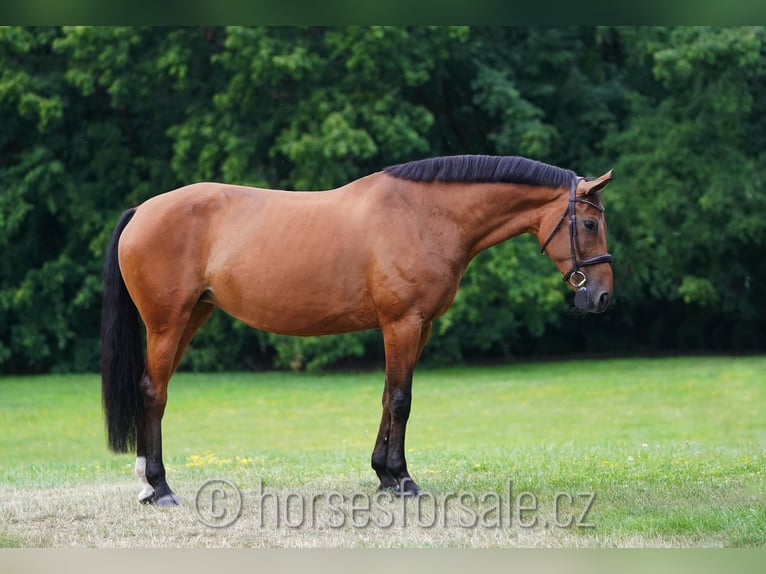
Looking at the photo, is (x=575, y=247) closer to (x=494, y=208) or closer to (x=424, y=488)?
(x=494, y=208)

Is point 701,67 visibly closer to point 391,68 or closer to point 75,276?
point 391,68

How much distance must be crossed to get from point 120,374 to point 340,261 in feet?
5.74

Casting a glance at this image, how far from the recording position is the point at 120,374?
6801mm

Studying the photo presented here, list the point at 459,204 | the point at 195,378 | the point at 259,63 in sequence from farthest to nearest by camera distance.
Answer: the point at 195,378 < the point at 259,63 < the point at 459,204

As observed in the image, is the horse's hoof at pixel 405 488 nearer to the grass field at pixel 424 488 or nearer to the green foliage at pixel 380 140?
the grass field at pixel 424 488

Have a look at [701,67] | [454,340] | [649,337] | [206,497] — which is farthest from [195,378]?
[206,497]

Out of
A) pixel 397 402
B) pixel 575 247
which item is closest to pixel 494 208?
pixel 575 247

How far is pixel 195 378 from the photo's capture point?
20625mm

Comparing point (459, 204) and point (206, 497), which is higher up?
point (459, 204)

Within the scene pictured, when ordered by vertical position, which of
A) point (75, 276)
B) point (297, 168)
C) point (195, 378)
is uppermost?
point (297, 168)

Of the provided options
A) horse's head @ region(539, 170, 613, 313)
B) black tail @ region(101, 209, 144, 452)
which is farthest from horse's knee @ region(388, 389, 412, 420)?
black tail @ region(101, 209, 144, 452)

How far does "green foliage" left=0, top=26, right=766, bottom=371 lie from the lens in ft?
65.7

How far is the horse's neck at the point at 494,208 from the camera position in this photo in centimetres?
670

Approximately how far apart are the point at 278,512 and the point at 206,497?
2.55 ft
